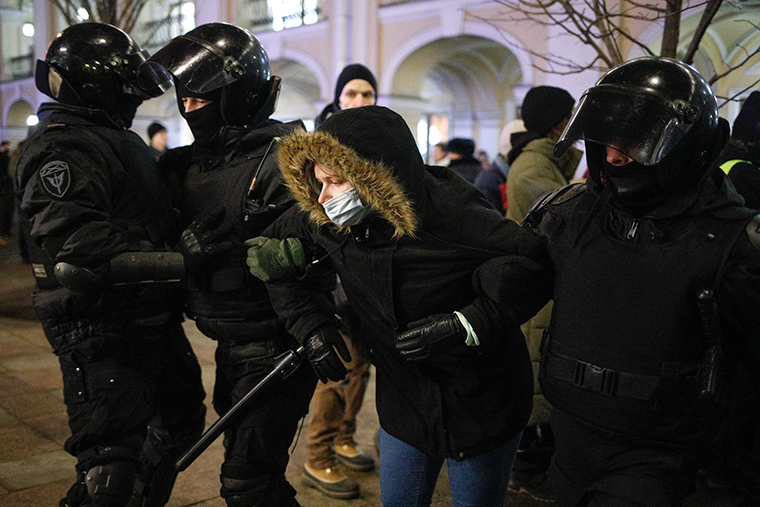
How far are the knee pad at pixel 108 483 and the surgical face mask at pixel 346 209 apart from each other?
1299 millimetres

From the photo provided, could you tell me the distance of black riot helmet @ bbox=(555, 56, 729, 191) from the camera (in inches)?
72.9

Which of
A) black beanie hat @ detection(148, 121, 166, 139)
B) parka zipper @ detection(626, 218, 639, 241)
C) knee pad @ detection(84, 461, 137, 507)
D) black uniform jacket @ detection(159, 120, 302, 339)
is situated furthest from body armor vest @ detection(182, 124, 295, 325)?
black beanie hat @ detection(148, 121, 166, 139)

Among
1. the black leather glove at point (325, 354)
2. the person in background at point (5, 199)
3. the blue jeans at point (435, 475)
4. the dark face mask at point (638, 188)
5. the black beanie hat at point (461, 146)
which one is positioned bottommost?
the person in background at point (5, 199)

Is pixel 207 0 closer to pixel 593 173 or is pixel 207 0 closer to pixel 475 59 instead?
pixel 475 59

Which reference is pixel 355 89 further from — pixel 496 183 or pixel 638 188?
pixel 638 188

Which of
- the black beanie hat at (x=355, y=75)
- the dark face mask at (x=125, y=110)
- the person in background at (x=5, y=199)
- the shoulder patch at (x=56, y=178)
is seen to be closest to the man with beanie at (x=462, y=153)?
the black beanie hat at (x=355, y=75)

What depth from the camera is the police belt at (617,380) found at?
1808 mm

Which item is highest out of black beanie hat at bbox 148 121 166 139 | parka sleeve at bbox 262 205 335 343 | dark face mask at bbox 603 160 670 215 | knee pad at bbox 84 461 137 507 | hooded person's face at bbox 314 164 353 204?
dark face mask at bbox 603 160 670 215

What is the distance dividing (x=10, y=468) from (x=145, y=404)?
154 cm

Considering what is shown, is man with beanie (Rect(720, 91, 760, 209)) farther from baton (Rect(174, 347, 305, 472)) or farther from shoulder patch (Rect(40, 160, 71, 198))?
shoulder patch (Rect(40, 160, 71, 198))

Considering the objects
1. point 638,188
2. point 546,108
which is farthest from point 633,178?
point 546,108

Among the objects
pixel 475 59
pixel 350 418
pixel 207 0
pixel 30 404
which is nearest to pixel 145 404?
pixel 350 418

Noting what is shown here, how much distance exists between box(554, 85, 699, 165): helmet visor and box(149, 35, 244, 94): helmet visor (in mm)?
1369

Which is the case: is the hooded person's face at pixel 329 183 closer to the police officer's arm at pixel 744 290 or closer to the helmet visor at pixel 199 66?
the helmet visor at pixel 199 66
